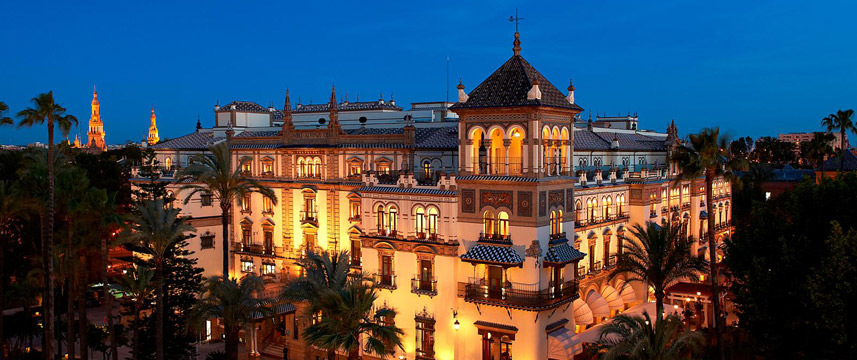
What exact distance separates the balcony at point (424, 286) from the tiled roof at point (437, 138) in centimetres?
1004

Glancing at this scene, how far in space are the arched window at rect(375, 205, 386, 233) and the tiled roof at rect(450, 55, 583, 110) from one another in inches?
311

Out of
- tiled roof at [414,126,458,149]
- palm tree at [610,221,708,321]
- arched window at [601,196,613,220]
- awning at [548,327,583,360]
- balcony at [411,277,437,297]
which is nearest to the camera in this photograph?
awning at [548,327,583,360]

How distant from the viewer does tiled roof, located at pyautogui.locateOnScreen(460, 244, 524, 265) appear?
111ft

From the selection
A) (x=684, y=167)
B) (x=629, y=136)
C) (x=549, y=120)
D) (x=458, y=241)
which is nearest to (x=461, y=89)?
(x=549, y=120)

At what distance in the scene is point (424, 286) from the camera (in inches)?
1473

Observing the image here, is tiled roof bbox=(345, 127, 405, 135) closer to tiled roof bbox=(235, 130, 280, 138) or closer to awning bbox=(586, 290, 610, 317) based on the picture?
tiled roof bbox=(235, 130, 280, 138)

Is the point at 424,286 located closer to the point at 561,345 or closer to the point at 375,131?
the point at 561,345

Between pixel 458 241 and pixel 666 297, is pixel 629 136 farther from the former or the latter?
pixel 458 241

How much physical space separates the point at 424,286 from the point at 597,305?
1081 cm

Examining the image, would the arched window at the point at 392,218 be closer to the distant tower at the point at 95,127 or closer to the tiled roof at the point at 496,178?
the tiled roof at the point at 496,178

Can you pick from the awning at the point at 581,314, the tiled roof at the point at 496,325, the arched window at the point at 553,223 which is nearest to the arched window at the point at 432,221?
the tiled roof at the point at 496,325

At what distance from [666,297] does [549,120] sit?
18127mm

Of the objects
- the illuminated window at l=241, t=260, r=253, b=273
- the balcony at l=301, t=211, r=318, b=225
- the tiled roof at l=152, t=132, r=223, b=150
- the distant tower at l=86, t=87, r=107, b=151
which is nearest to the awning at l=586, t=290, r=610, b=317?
the balcony at l=301, t=211, r=318, b=225

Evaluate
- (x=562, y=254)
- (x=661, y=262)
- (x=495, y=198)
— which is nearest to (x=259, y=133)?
(x=495, y=198)
